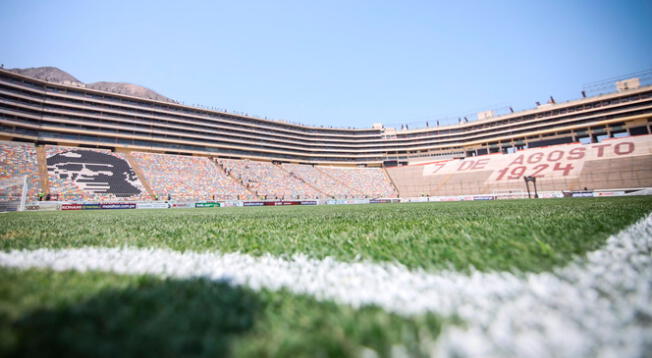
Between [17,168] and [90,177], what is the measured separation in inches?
257

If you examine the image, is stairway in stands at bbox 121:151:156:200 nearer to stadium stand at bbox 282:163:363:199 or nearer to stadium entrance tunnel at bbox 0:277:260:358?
stadium stand at bbox 282:163:363:199

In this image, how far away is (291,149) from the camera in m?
66.9

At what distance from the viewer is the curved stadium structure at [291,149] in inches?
1332

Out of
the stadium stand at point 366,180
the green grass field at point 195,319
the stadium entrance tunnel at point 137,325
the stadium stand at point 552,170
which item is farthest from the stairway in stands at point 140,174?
the stadium stand at point 552,170

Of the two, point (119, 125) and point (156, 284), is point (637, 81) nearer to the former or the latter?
point (156, 284)

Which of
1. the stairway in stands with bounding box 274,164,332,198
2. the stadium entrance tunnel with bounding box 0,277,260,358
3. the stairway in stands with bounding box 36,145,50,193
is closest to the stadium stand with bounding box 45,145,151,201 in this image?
the stairway in stands with bounding box 36,145,50,193

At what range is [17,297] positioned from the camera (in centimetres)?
116

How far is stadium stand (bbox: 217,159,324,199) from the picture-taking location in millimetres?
44334

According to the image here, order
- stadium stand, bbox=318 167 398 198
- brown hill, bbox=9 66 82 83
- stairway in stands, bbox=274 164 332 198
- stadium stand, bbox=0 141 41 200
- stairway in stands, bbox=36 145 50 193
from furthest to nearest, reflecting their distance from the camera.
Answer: brown hill, bbox=9 66 82 83, stadium stand, bbox=318 167 398 198, stairway in stands, bbox=274 164 332 198, stairway in stands, bbox=36 145 50 193, stadium stand, bbox=0 141 41 200

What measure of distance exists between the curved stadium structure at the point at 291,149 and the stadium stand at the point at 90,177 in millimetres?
181

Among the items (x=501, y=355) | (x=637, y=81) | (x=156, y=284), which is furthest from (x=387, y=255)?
(x=637, y=81)

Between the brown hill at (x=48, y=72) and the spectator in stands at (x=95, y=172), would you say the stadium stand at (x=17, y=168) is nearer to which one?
the spectator in stands at (x=95, y=172)

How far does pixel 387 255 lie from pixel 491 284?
793mm

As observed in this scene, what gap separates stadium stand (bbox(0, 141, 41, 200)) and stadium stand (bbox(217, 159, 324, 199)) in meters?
22.9
